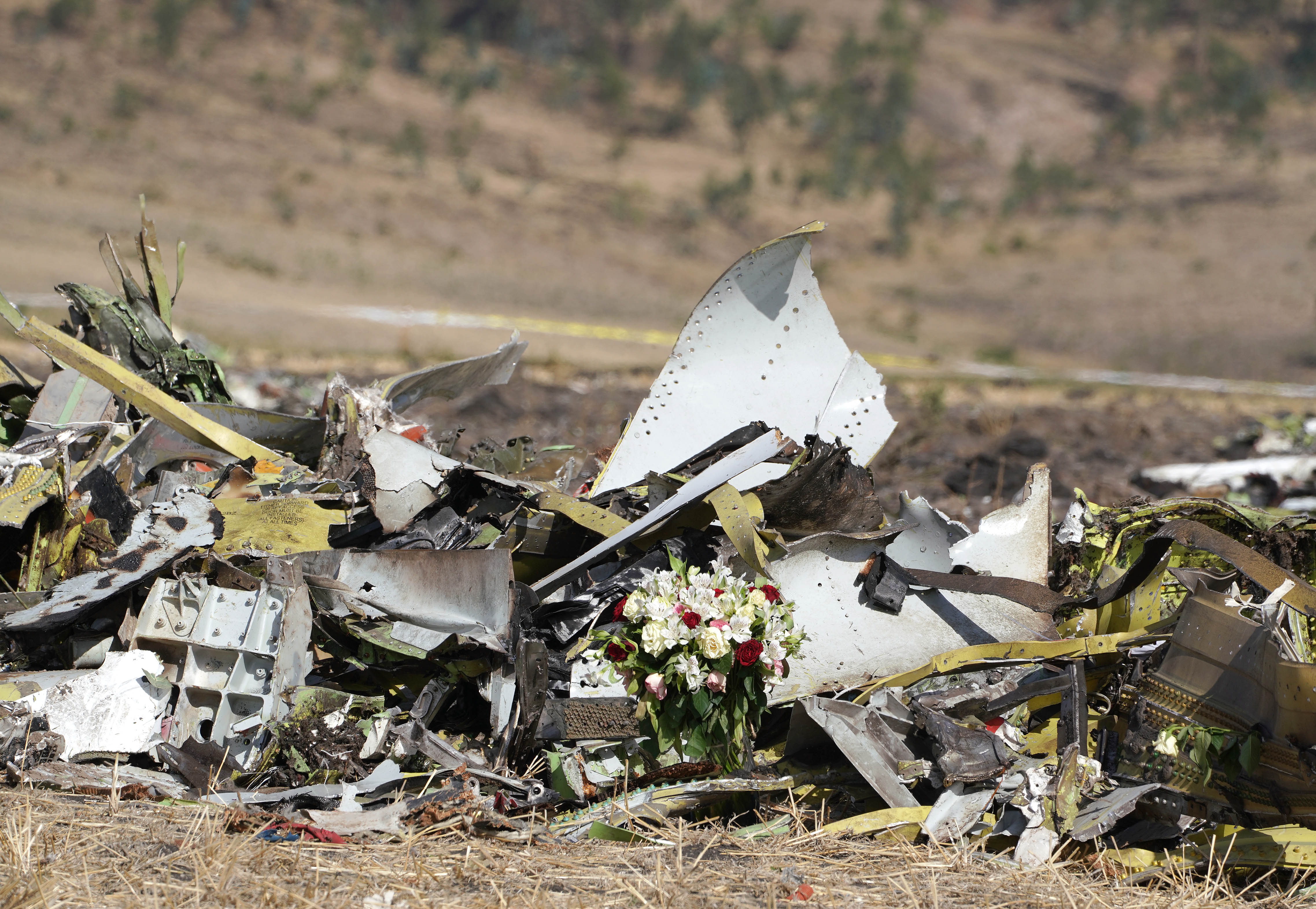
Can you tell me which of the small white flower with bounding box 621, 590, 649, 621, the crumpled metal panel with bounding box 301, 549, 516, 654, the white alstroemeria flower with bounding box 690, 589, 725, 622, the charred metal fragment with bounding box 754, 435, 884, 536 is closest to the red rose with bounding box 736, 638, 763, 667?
the white alstroemeria flower with bounding box 690, 589, 725, 622

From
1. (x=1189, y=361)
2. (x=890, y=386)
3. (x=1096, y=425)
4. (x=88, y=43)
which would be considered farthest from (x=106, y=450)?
(x=88, y=43)

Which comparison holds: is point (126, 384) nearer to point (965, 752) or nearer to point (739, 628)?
point (739, 628)

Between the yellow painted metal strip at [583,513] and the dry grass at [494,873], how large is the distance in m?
1.15

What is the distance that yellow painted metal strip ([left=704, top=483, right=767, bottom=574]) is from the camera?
3539 millimetres

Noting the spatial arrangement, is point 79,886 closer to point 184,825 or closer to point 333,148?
point 184,825

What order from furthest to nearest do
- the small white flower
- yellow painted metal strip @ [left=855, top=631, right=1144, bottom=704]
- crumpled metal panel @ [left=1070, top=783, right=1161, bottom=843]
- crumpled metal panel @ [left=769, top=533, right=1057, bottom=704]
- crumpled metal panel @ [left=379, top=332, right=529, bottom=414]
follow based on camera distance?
crumpled metal panel @ [left=379, top=332, right=529, bottom=414] < crumpled metal panel @ [left=769, top=533, right=1057, bottom=704] < yellow painted metal strip @ [left=855, top=631, right=1144, bottom=704] < the small white flower < crumpled metal panel @ [left=1070, top=783, right=1161, bottom=843]

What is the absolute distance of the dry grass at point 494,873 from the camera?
2557mm

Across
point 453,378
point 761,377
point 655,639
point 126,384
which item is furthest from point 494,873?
point 453,378

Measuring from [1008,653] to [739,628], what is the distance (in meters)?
1.09

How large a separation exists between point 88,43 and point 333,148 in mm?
10638

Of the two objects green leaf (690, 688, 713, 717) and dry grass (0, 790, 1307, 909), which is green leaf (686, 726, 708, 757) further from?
dry grass (0, 790, 1307, 909)

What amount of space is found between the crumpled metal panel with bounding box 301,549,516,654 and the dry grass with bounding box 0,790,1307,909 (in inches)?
29.7

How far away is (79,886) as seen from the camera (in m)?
2.52

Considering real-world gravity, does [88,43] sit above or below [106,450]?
above
